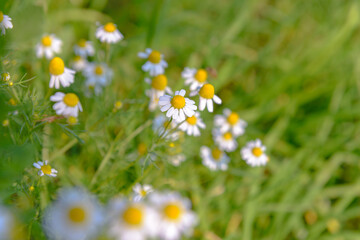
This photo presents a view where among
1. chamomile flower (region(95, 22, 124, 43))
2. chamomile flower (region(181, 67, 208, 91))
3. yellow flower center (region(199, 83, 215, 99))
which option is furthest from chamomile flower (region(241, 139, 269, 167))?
chamomile flower (region(95, 22, 124, 43))

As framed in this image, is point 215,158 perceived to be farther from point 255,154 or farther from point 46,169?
point 46,169

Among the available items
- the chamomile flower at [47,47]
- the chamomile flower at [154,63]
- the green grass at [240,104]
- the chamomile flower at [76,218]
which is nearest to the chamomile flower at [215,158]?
the green grass at [240,104]

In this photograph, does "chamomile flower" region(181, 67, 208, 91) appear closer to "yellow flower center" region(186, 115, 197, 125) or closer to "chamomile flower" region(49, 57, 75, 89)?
"yellow flower center" region(186, 115, 197, 125)

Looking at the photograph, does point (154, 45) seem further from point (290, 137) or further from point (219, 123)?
point (290, 137)

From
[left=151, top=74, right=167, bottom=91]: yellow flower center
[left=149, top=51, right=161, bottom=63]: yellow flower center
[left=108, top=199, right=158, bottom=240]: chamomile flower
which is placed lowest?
[left=108, top=199, right=158, bottom=240]: chamomile flower

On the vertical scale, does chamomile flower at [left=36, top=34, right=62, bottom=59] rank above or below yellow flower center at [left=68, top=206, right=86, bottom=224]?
above

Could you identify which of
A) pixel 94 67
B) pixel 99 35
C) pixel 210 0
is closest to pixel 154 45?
pixel 94 67
